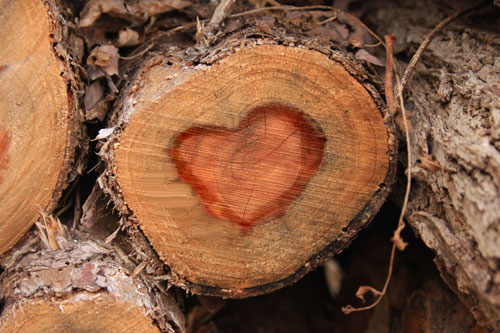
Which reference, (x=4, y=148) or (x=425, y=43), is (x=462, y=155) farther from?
(x=4, y=148)

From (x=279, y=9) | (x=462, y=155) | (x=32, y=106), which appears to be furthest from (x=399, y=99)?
(x=32, y=106)

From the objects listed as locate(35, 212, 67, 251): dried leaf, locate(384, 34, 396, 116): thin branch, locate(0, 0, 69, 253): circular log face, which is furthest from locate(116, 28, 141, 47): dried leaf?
locate(384, 34, 396, 116): thin branch

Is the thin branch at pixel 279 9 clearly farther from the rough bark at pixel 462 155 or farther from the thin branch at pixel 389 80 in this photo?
the rough bark at pixel 462 155

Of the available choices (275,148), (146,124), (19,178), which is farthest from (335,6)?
(19,178)

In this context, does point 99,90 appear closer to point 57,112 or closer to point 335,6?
point 57,112

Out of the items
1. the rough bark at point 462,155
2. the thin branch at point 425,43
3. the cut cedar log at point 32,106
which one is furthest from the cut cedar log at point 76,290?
the thin branch at point 425,43
